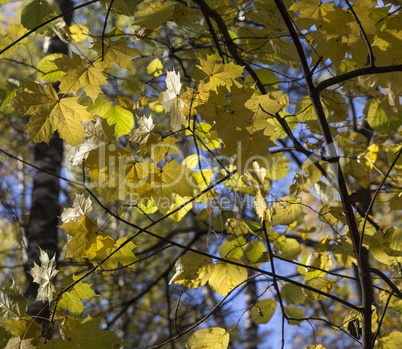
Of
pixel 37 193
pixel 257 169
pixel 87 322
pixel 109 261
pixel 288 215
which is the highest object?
pixel 37 193

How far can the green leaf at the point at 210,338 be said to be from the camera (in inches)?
38.5

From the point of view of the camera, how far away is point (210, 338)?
1.00 metres

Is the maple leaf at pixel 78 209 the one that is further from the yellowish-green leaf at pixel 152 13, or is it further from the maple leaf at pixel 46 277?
the yellowish-green leaf at pixel 152 13

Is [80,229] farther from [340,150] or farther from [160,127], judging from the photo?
[160,127]

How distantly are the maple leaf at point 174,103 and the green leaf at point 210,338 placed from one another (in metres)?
0.56

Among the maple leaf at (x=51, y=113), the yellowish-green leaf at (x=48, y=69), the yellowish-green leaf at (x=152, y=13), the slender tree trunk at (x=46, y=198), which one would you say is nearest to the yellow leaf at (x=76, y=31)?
the yellowish-green leaf at (x=48, y=69)

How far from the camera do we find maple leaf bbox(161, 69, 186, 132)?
2.81ft

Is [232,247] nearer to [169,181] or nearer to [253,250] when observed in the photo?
[253,250]

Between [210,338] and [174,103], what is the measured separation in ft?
2.14

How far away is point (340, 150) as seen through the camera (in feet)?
5.87

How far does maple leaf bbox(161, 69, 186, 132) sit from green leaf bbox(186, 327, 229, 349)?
1.85 ft

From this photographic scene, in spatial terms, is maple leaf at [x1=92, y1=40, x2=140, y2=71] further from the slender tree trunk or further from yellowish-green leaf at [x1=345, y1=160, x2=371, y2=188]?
the slender tree trunk

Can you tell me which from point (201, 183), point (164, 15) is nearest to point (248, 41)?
point (164, 15)

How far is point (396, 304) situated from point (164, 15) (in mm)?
1260
